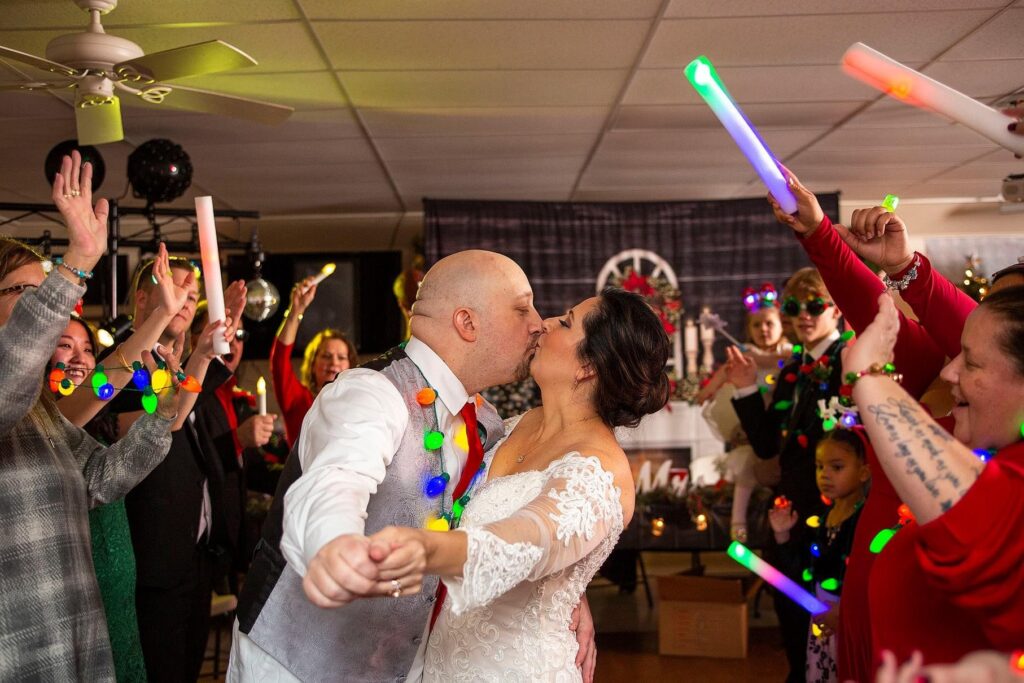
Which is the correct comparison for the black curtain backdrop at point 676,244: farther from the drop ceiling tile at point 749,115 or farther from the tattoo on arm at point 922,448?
the tattoo on arm at point 922,448

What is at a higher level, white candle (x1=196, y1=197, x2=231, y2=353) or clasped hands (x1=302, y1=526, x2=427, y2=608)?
white candle (x1=196, y1=197, x2=231, y2=353)

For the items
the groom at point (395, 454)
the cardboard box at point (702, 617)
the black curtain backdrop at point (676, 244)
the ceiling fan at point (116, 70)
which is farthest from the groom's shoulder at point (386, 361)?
the black curtain backdrop at point (676, 244)

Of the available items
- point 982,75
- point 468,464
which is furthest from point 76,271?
point 982,75

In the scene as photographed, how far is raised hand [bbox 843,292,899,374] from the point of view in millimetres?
1473

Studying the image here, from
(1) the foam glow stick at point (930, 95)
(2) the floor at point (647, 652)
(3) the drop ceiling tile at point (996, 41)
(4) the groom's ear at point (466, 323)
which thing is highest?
(3) the drop ceiling tile at point (996, 41)

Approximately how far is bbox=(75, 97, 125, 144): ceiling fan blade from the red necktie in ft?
6.95

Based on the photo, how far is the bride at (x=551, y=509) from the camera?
1.42 metres

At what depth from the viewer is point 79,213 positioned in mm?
1888

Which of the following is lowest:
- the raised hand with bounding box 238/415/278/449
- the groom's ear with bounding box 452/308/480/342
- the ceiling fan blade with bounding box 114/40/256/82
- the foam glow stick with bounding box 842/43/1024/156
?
the raised hand with bounding box 238/415/278/449

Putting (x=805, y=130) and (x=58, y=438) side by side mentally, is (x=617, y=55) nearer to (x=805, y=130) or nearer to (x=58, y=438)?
(x=805, y=130)

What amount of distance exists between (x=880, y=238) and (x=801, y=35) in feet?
5.74

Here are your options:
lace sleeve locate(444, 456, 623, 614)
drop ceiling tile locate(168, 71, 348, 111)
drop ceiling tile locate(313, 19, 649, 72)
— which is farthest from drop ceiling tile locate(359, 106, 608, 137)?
lace sleeve locate(444, 456, 623, 614)

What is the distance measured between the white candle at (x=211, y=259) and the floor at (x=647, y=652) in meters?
2.97

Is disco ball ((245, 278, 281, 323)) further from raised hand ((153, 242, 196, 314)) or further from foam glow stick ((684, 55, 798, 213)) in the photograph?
foam glow stick ((684, 55, 798, 213))
